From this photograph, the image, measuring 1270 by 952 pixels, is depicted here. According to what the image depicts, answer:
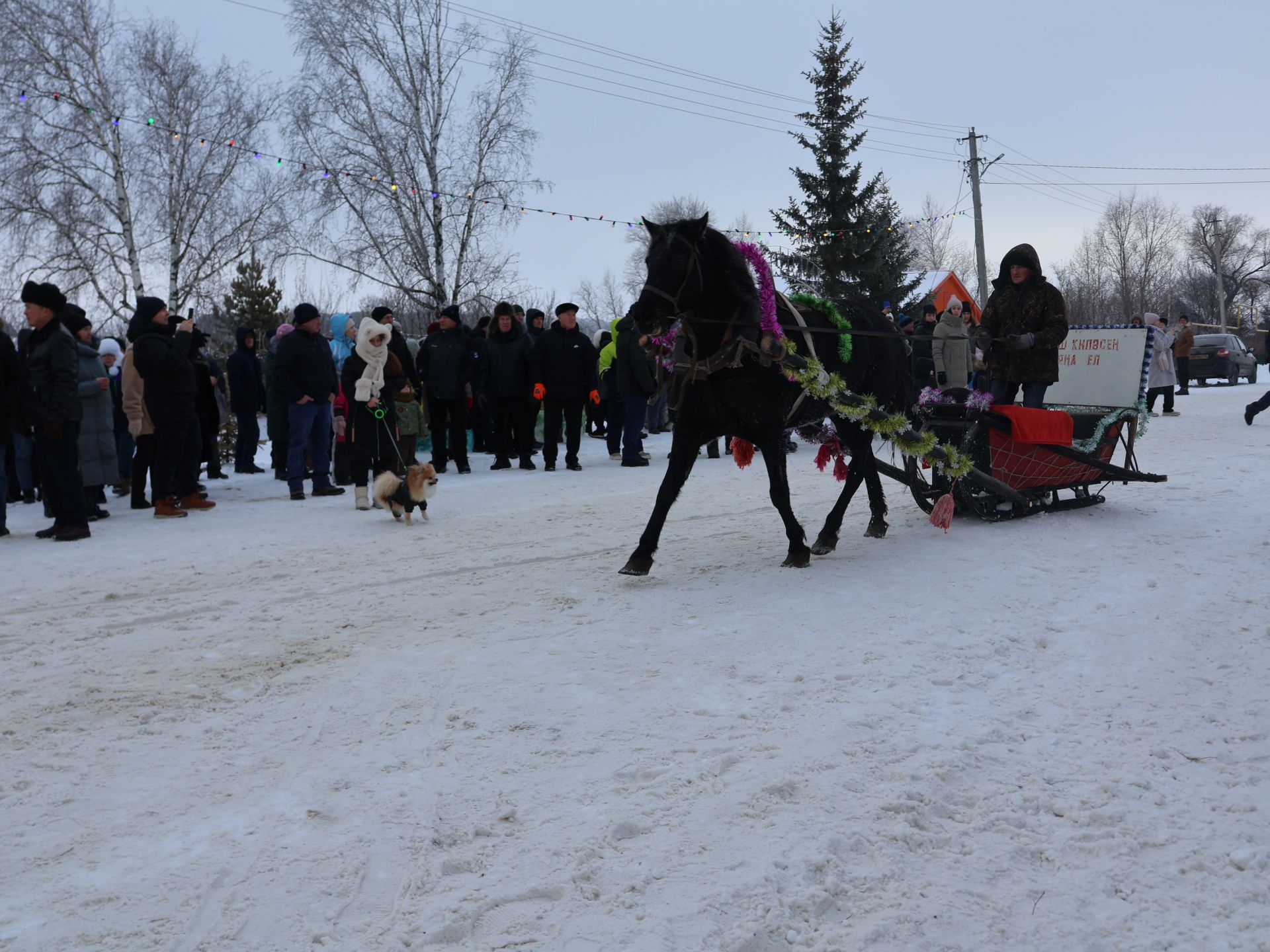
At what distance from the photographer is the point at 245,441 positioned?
1477cm

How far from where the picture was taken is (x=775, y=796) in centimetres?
315

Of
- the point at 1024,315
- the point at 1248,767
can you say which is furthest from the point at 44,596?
the point at 1024,315

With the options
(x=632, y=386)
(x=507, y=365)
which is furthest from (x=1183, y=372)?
(x=507, y=365)

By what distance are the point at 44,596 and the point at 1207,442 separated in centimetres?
1269

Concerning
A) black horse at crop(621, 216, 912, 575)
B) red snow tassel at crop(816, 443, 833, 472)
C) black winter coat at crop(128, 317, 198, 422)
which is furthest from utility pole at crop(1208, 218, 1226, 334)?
black horse at crop(621, 216, 912, 575)

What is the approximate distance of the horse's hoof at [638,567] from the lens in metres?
6.35

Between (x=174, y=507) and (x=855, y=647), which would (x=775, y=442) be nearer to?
(x=855, y=647)

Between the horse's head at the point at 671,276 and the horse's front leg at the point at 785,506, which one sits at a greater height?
the horse's head at the point at 671,276

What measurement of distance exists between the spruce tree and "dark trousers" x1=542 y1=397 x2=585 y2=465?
2033cm

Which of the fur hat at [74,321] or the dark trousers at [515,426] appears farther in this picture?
the dark trousers at [515,426]

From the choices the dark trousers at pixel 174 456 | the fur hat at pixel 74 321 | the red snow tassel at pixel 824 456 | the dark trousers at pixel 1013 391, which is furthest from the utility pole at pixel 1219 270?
the fur hat at pixel 74 321

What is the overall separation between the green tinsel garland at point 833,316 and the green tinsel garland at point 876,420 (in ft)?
0.99

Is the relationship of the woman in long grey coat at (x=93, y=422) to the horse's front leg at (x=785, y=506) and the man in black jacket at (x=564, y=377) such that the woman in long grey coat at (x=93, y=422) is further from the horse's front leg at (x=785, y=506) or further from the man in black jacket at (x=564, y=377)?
the horse's front leg at (x=785, y=506)

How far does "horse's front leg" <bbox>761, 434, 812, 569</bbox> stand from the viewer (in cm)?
657
